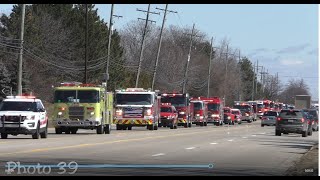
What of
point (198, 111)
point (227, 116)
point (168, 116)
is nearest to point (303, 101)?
point (227, 116)

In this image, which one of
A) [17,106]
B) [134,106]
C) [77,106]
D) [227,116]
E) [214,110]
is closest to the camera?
[17,106]

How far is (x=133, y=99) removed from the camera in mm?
47938

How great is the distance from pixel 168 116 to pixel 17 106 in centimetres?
2414

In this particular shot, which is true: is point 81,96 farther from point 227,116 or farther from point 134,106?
point 227,116

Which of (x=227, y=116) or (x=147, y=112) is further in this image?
(x=227, y=116)

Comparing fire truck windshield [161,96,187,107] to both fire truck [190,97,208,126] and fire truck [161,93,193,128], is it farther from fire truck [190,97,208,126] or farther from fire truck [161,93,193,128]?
fire truck [190,97,208,126]

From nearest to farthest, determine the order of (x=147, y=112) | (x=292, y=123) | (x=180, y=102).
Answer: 1. (x=292, y=123)
2. (x=147, y=112)
3. (x=180, y=102)

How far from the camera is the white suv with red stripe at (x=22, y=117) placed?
32156 mm

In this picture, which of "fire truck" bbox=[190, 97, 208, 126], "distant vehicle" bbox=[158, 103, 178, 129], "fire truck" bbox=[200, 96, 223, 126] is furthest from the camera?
"fire truck" bbox=[200, 96, 223, 126]

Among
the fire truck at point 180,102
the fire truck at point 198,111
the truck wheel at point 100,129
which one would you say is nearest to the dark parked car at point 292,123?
the truck wheel at point 100,129

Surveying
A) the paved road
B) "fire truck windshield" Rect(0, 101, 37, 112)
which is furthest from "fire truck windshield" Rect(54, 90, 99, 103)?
the paved road

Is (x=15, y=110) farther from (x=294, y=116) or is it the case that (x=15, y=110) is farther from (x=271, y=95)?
(x=271, y=95)

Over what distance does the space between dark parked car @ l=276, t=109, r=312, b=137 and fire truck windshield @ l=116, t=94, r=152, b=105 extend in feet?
30.1

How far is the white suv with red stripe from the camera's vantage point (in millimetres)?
32156
